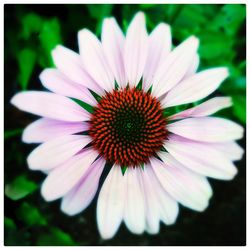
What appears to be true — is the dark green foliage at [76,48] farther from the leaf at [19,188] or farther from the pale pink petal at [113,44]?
the pale pink petal at [113,44]

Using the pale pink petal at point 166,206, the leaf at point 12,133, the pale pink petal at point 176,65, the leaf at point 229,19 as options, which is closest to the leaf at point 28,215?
the leaf at point 12,133

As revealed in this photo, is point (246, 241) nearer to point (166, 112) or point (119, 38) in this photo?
point (166, 112)

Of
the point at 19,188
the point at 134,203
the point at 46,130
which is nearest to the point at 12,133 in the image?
the point at 19,188

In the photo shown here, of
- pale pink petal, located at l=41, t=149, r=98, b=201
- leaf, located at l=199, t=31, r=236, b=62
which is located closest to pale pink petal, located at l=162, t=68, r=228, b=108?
pale pink petal, located at l=41, t=149, r=98, b=201

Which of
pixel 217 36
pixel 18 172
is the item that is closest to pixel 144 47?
pixel 217 36

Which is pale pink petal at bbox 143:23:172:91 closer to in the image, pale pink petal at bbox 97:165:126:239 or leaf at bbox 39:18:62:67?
pale pink petal at bbox 97:165:126:239

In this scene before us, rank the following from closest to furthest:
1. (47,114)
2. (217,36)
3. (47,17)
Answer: (47,114) < (217,36) < (47,17)
